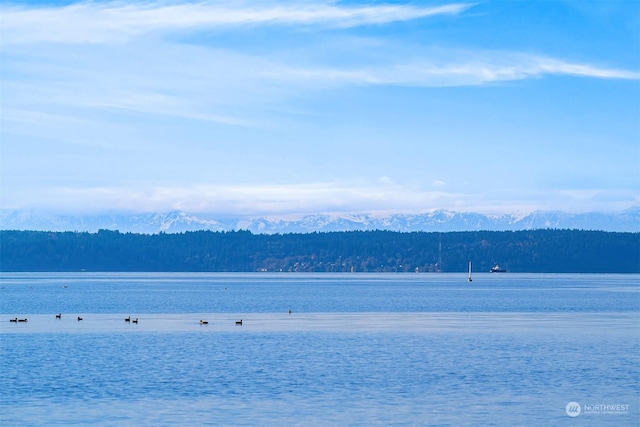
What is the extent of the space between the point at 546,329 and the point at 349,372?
92.8 feet

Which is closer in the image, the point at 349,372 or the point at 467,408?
the point at 467,408

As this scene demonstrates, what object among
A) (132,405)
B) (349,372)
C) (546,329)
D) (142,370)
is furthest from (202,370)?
(546,329)

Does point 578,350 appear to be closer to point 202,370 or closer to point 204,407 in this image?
point 202,370

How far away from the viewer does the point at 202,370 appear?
45156 millimetres

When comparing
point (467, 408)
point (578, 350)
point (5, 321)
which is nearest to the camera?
point (467, 408)

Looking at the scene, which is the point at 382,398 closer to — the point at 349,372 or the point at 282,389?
the point at 282,389

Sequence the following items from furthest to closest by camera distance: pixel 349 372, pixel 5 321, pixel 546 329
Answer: pixel 5 321
pixel 546 329
pixel 349 372

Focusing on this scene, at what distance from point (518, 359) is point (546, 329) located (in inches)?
808

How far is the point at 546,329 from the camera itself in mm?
68750

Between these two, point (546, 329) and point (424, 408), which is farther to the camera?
point (546, 329)

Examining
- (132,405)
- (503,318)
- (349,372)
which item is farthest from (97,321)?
(132,405)

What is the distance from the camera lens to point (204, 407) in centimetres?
3528

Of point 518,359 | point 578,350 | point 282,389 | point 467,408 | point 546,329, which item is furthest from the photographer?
point 546,329

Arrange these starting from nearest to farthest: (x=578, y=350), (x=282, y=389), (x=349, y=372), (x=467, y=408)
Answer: (x=467, y=408), (x=282, y=389), (x=349, y=372), (x=578, y=350)
